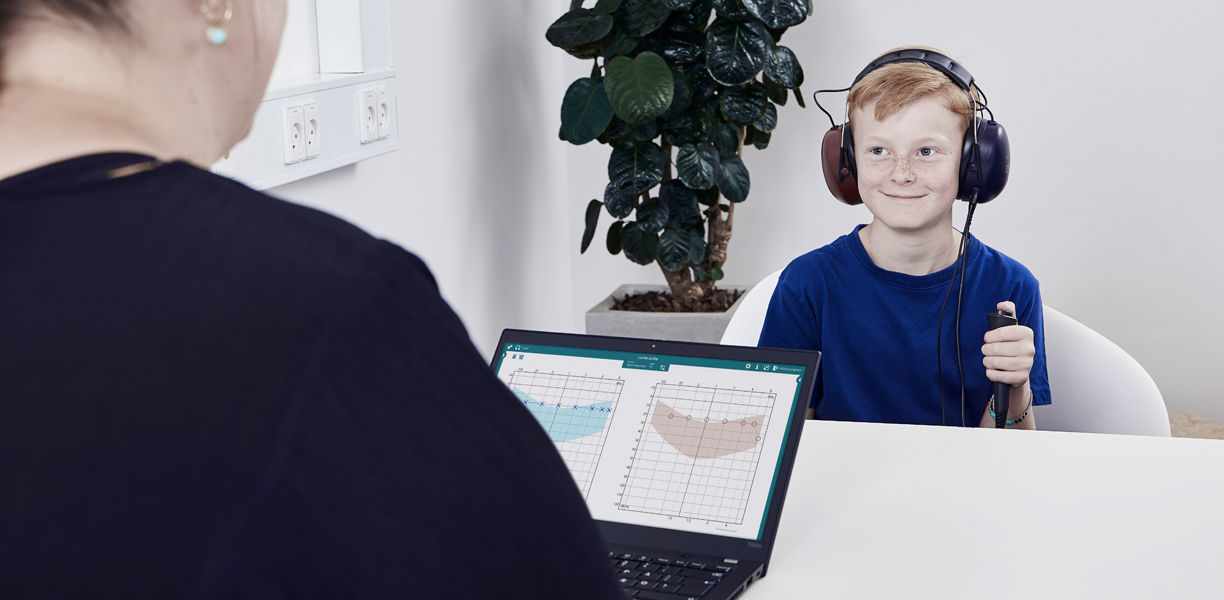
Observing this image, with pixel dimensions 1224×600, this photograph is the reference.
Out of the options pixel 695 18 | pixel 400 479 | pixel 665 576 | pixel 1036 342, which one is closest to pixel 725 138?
pixel 695 18

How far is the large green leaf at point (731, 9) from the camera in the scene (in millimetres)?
2133

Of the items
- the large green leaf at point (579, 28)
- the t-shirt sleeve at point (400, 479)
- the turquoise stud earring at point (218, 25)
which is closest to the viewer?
the t-shirt sleeve at point (400, 479)

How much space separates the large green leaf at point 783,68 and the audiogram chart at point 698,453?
1.56 m

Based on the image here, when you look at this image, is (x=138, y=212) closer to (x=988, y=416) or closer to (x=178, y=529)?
(x=178, y=529)

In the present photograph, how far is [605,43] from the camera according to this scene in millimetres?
2266

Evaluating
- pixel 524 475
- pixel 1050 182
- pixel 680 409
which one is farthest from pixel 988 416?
pixel 1050 182

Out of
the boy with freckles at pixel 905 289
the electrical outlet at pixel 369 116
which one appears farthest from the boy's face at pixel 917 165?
the electrical outlet at pixel 369 116

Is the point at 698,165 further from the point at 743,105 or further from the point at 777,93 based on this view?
the point at 777,93

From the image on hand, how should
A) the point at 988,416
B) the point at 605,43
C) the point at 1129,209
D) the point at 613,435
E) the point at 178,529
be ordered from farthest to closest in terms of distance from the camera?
the point at 1129,209
the point at 605,43
the point at 988,416
the point at 613,435
the point at 178,529

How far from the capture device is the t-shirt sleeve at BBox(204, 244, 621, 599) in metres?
0.26

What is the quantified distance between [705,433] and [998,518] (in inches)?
10.0

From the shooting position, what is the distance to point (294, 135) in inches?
54.2

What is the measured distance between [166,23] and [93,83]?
36mm

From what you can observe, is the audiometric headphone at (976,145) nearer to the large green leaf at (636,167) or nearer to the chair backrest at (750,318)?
the chair backrest at (750,318)
